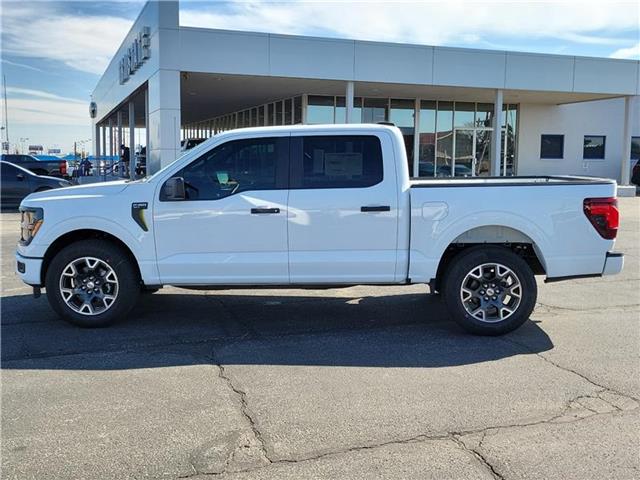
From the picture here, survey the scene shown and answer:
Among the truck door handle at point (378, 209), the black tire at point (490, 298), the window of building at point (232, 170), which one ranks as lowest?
the black tire at point (490, 298)

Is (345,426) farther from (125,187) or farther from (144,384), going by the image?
(125,187)

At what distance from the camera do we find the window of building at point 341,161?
19.7 ft

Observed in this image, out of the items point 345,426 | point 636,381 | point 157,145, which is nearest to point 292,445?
point 345,426

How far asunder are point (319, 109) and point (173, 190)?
21376mm

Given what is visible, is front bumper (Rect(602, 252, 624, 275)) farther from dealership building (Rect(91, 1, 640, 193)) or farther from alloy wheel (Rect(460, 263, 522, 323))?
dealership building (Rect(91, 1, 640, 193))

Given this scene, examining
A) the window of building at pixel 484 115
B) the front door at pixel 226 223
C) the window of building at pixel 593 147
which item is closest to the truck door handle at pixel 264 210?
the front door at pixel 226 223

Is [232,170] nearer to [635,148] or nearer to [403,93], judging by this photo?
[403,93]

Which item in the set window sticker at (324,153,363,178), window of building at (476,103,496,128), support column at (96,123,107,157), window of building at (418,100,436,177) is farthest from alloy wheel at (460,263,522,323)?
support column at (96,123,107,157)

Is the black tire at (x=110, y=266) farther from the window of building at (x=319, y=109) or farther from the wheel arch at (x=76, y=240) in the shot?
the window of building at (x=319, y=109)

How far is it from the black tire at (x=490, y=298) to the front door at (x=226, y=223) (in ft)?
5.48

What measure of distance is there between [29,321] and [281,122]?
900 inches

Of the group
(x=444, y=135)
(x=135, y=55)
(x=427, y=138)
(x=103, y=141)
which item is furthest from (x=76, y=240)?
(x=103, y=141)

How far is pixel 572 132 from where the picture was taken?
31.1 m

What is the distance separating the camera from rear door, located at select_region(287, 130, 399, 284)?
5.91 metres
